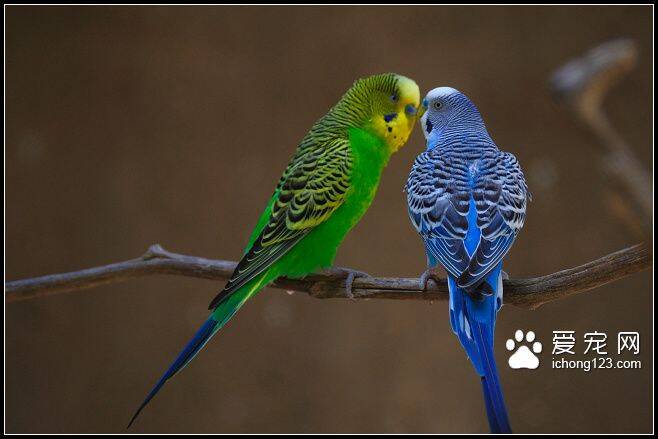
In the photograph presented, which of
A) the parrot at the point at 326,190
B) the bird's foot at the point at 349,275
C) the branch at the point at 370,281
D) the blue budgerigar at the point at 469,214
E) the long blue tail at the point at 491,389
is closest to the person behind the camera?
the long blue tail at the point at 491,389

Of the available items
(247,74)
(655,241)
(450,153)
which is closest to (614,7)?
(247,74)

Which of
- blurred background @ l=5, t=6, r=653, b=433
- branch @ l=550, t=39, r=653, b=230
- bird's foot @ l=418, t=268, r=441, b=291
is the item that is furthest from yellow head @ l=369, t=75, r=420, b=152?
blurred background @ l=5, t=6, r=653, b=433

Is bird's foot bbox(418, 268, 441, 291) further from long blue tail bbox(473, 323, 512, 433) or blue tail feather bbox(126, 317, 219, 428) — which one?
blue tail feather bbox(126, 317, 219, 428)

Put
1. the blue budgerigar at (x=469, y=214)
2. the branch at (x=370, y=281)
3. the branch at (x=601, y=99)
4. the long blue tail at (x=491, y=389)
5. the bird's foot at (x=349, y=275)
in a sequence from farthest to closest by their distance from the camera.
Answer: the bird's foot at (x=349, y=275), the branch at (x=370, y=281), the blue budgerigar at (x=469, y=214), the long blue tail at (x=491, y=389), the branch at (x=601, y=99)

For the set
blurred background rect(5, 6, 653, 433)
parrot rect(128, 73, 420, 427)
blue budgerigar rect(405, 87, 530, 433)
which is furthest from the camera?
blurred background rect(5, 6, 653, 433)

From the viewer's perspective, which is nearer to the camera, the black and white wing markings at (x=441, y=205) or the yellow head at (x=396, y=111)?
the black and white wing markings at (x=441, y=205)

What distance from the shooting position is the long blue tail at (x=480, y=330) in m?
1.16

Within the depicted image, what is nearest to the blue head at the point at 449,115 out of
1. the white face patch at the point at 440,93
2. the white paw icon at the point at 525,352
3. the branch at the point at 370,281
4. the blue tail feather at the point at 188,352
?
the white face patch at the point at 440,93

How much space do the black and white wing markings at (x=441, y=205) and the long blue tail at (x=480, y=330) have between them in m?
0.05

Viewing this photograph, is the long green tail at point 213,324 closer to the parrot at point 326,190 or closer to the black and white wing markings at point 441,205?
the parrot at point 326,190

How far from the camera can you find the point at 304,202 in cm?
162

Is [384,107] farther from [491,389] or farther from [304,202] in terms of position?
[491,389]

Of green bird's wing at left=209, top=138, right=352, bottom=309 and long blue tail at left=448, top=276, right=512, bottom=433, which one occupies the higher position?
green bird's wing at left=209, top=138, right=352, bottom=309

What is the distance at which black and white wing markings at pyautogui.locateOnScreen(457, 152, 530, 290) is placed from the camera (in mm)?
1290
